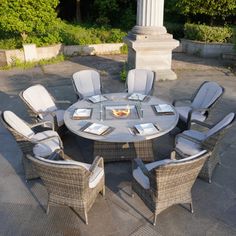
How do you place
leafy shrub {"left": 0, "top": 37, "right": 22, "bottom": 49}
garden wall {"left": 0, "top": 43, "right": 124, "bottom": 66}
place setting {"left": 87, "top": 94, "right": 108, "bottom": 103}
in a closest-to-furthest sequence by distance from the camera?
place setting {"left": 87, "top": 94, "right": 108, "bottom": 103}, garden wall {"left": 0, "top": 43, "right": 124, "bottom": 66}, leafy shrub {"left": 0, "top": 37, "right": 22, "bottom": 49}

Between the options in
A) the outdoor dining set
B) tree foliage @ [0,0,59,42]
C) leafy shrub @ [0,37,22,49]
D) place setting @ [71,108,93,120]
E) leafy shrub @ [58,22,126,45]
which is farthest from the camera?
leafy shrub @ [58,22,126,45]

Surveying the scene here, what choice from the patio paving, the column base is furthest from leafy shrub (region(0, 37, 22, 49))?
the patio paving

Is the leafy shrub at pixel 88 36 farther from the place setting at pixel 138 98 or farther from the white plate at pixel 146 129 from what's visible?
the white plate at pixel 146 129

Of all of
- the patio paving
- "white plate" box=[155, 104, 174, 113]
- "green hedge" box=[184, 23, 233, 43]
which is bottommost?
the patio paving

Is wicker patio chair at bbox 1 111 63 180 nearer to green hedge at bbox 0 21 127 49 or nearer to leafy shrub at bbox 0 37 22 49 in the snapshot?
leafy shrub at bbox 0 37 22 49

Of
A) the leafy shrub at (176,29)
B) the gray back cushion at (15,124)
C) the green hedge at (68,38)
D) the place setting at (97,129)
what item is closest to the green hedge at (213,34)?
the leafy shrub at (176,29)

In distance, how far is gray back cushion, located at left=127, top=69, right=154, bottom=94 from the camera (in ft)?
19.9

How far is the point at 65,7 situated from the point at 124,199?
17120 millimetres

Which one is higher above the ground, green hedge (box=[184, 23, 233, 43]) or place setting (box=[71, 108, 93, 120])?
green hedge (box=[184, 23, 233, 43])

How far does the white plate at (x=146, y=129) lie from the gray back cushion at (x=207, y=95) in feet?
4.77

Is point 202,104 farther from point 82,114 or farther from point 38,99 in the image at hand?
point 38,99

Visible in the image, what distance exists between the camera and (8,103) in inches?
278

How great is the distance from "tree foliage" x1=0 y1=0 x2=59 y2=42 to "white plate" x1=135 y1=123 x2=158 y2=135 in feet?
24.6

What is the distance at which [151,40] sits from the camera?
27.4 feet
